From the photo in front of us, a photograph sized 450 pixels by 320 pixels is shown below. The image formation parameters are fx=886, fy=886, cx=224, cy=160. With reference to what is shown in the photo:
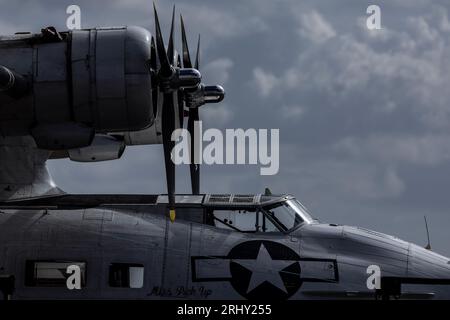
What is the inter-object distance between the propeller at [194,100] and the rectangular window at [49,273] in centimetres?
575

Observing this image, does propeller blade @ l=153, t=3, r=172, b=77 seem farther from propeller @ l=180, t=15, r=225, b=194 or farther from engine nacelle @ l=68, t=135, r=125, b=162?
engine nacelle @ l=68, t=135, r=125, b=162

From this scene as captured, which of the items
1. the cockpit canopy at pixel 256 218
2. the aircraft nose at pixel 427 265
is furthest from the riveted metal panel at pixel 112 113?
the aircraft nose at pixel 427 265

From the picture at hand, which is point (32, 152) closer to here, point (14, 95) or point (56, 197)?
point (56, 197)

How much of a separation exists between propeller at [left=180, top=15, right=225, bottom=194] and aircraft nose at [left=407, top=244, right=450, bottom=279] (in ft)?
24.1

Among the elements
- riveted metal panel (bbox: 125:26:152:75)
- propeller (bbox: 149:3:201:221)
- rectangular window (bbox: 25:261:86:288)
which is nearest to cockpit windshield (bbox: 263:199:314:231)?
propeller (bbox: 149:3:201:221)

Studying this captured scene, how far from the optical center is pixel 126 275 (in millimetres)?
22109

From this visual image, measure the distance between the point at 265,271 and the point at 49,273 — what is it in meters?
5.39

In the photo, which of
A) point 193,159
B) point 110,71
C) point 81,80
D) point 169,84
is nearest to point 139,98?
point 110,71

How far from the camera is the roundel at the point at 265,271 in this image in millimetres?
21797

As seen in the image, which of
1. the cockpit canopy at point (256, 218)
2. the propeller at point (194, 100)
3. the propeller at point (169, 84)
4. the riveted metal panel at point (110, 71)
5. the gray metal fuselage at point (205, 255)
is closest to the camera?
the riveted metal panel at point (110, 71)

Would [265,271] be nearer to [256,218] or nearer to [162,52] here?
[256,218]

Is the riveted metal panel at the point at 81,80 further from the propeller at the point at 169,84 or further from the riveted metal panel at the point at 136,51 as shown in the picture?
the propeller at the point at 169,84

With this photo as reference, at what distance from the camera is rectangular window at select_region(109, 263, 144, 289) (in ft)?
72.3
